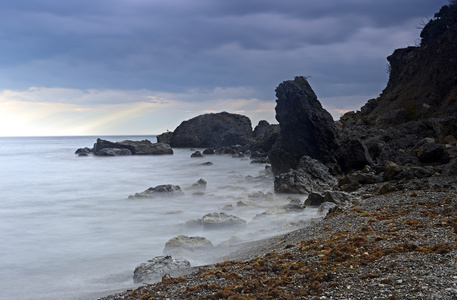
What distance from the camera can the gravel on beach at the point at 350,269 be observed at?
11.5 feet

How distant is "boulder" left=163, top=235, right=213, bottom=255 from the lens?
6.90m

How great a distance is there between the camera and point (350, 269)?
4.04 metres

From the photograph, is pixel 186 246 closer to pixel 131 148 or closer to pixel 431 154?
pixel 431 154

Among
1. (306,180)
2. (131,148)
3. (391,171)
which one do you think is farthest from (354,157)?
(131,148)

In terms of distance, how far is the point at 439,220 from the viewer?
5672 millimetres

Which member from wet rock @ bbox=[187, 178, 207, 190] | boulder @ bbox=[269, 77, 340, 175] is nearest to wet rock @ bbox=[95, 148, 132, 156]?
wet rock @ bbox=[187, 178, 207, 190]

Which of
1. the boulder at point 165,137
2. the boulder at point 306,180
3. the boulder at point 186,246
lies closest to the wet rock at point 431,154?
the boulder at point 306,180

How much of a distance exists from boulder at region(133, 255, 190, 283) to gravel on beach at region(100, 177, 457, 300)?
828mm

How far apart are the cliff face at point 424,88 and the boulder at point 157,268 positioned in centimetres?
2118

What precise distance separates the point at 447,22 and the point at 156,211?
30.9 metres

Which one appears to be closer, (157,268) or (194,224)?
(157,268)

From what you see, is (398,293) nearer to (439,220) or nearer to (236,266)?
(236,266)

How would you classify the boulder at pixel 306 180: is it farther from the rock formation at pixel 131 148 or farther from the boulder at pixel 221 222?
the rock formation at pixel 131 148

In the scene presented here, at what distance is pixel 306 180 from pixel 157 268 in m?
8.00
